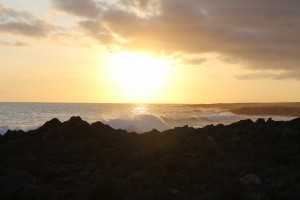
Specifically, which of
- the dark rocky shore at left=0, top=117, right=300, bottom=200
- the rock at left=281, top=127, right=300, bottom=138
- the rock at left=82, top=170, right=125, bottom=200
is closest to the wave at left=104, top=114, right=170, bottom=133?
the dark rocky shore at left=0, top=117, right=300, bottom=200

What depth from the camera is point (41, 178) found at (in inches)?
435

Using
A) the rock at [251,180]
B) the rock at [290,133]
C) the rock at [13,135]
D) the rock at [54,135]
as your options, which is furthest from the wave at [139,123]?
the rock at [251,180]

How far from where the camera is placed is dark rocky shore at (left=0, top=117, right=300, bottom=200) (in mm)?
9312

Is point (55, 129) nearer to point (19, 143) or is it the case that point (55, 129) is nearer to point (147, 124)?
point (19, 143)

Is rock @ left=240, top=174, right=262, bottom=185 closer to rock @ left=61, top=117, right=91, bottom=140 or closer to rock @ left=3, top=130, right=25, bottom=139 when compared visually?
rock @ left=61, top=117, right=91, bottom=140

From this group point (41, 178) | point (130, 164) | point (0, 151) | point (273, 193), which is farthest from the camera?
point (0, 151)

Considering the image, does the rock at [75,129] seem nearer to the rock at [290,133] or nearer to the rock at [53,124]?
the rock at [53,124]

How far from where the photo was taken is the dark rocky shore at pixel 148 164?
9.31 m

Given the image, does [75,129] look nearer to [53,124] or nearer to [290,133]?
[53,124]

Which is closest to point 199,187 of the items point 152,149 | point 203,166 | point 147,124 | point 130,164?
point 203,166

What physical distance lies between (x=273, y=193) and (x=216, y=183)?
135 centimetres

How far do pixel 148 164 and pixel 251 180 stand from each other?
3270 mm

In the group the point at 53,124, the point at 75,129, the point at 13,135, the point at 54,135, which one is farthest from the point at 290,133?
the point at 13,135

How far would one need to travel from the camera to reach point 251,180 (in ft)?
34.2
